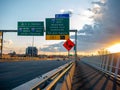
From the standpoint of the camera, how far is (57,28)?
52.8m

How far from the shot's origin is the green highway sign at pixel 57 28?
5262 centimetres

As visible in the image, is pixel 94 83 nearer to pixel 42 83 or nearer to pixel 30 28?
pixel 42 83

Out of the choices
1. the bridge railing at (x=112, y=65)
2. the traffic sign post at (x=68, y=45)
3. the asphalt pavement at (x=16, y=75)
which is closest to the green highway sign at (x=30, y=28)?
the traffic sign post at (x=68, y=45)

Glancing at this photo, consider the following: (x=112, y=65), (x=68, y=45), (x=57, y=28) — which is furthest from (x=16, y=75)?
(x=57, y=28)

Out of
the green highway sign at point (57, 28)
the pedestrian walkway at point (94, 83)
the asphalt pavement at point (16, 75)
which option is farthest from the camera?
the green highway sign at point (57, 28)

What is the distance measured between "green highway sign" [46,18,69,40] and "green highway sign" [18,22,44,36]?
1501 mm

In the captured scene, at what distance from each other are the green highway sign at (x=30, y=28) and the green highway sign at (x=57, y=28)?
4.92 feet

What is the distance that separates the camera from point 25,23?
54.0 meters

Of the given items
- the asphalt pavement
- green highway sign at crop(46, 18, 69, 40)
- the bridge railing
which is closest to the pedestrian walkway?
the bridge railing

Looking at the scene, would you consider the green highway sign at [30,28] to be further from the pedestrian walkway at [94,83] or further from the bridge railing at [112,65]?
the pedestrian walkway at [94,83]

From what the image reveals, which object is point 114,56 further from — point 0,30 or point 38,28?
point 0,30

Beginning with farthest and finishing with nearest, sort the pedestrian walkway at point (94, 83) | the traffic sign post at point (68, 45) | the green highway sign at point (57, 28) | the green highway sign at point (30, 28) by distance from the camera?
the green highway sign at point (30, 28), the green highway sign at point (57, 28), the traffic sign post at point (68, 45), the pedestrian walkway at point (94, 83)

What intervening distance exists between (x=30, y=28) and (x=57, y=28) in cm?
500

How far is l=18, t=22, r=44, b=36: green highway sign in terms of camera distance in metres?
53.8
